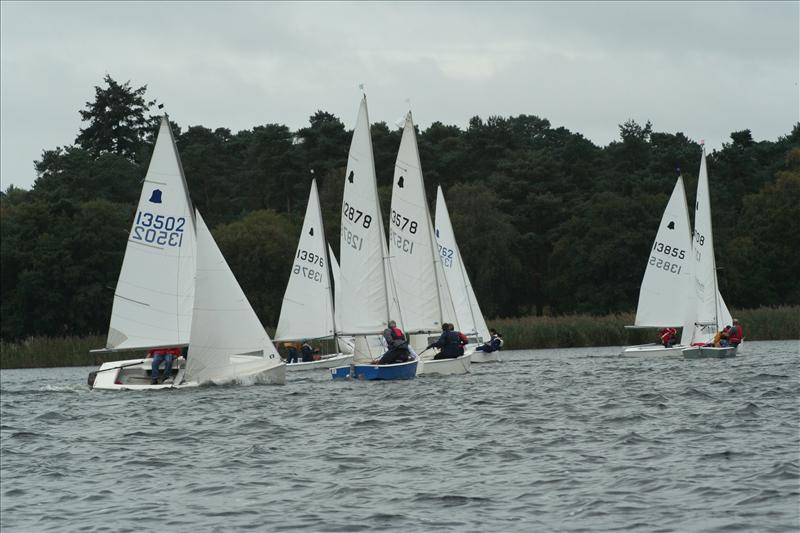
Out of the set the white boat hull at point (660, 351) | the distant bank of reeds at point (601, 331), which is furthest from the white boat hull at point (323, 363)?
the distant bank of reeds at point (601, 331)

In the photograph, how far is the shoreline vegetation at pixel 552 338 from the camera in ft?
149

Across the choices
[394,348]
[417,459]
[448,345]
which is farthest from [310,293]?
[417,459]

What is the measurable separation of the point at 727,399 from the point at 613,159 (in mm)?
61999

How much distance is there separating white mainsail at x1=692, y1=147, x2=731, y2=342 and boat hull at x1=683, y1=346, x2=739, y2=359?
148cm

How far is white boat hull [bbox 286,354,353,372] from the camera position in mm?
36781

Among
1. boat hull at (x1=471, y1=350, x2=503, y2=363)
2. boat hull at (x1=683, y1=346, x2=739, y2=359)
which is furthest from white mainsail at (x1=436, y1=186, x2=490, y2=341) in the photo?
boat hull at (x1=683, y1=346, x2=739, y2=359)

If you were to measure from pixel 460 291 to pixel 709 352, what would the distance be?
742 cm

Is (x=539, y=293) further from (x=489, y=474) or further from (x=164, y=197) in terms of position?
(x=489, y=474)

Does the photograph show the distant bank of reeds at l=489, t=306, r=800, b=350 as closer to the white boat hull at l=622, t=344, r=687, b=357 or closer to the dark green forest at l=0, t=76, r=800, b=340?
the white boat hull at l=622, t=344, r=687, b=357

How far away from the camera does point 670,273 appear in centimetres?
4141

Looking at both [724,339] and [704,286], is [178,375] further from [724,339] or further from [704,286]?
[704,286]

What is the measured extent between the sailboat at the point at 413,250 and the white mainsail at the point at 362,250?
126cm

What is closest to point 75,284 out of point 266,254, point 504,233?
point 266,254

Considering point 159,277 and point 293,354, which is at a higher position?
point 159,277
